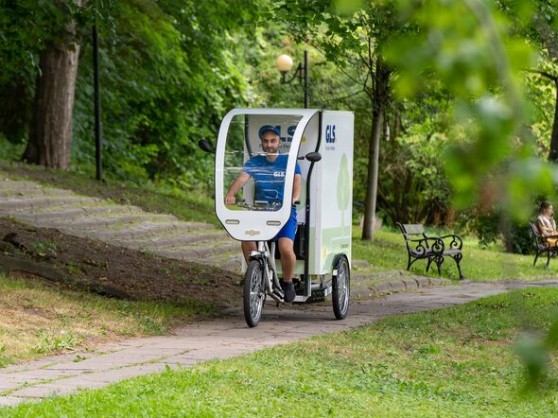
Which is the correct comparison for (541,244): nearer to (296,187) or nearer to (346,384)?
(296,187)

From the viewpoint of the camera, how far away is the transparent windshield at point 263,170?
11703 mm

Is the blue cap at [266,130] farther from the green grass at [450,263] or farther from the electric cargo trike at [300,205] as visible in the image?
the green grass at [450,263]

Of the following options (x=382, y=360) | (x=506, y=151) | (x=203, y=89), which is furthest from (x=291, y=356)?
(x=203, y=89)

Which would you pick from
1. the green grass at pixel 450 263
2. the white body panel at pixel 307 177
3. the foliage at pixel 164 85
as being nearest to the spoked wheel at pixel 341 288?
the white body panel at pixel 307 177

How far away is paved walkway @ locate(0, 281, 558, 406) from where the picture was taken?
7.92 m

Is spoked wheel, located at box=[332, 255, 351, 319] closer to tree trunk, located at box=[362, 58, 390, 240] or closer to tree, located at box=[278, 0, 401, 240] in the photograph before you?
tree, located at box=[278, 0, 401, 240]

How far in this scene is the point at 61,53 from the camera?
2269cm

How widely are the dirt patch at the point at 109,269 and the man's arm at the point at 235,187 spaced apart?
1847mm

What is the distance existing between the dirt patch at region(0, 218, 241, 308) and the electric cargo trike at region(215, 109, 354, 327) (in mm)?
1541

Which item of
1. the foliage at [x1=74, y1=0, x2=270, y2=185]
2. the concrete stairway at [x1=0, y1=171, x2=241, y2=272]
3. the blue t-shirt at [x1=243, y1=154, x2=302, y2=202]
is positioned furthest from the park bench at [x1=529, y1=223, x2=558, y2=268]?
the blue t-shirt at [x1=243, y1=154, x2=302, y2=202]

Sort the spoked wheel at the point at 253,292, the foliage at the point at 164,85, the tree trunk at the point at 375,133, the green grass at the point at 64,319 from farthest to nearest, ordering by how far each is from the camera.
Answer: the foliage at the point at 164,85, the tree trunk at the point at 375,133, the spoked wheel at the point at 253,292, the green grass at the point at 64,319

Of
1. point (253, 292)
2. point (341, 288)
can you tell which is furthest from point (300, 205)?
point (253, 292)

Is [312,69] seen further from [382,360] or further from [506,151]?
[506,151]

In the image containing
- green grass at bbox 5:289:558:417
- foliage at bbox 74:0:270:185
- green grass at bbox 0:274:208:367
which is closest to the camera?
green grass at bbox 5:289:558:417
